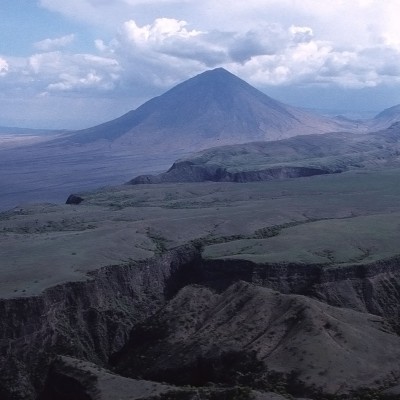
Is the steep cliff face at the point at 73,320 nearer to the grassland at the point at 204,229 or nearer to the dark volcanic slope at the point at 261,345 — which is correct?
the grassland at the point at 204,229

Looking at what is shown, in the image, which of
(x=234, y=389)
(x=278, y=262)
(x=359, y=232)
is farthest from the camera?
(x=359, y=232)

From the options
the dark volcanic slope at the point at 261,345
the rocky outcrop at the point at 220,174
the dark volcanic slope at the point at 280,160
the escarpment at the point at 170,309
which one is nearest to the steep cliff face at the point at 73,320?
the escarpment at the point at 170,309

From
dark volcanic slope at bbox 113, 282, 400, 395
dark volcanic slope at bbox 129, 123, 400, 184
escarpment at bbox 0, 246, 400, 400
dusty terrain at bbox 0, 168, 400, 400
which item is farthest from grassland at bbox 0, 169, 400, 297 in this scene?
dark volcanic slope at bbox 129, 123, 400, 184

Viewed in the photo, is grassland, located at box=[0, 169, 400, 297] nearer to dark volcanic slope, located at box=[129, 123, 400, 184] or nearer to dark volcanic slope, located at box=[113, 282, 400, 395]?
dark volcanic slope, located at box=[113, 282, 400, 395]

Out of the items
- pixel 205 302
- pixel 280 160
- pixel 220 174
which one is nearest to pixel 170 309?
pixel 205 302

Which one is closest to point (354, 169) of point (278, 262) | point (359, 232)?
point (359, 232)

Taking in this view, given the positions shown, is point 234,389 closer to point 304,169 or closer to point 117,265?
point 117,265

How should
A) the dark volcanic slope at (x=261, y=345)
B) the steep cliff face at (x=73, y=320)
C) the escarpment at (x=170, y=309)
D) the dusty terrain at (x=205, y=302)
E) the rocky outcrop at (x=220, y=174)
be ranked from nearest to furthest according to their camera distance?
1. the dark volcanic slope at (x=261, y=345)
2. the dusty terrain at (x=205, y=302)
3. the escarpment at (x=170, y=309)
4. the steep cliff face at (x=73, y=320)
5. the rocky outcrop at (x=220, y=174)
